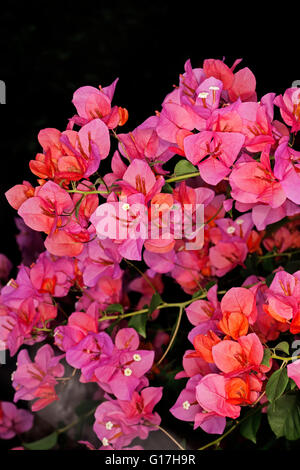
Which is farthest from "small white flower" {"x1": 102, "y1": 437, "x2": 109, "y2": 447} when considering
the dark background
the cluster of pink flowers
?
the dark background

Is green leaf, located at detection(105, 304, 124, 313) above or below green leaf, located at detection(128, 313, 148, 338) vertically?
above

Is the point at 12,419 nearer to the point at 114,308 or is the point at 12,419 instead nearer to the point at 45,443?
the point at 45,443

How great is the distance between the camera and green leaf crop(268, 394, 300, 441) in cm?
52

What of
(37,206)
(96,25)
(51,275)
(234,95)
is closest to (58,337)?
(51,275)

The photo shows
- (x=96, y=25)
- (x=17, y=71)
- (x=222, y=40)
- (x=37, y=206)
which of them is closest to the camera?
(x=37, y=206)

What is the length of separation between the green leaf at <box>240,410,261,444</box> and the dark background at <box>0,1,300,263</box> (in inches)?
14.0

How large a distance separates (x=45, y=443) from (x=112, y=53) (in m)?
0.83

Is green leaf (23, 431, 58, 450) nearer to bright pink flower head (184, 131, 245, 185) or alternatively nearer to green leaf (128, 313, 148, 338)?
green leaf (128, 313, 148, 338)

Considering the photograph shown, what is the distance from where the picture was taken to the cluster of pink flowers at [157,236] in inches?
17.9

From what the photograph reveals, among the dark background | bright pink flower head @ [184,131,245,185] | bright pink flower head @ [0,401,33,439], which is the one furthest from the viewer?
the dark background

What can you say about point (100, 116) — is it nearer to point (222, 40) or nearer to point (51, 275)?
point (51, 275)

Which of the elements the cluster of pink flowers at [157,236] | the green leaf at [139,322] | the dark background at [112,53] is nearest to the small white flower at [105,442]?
the cluster of pink flowers at [157,236]

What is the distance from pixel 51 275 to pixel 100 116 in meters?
0.18

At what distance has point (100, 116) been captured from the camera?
19.7 inches
